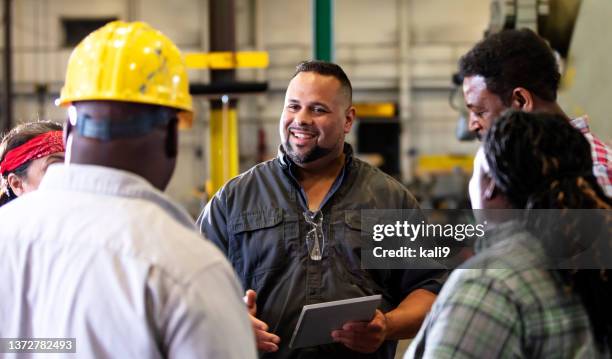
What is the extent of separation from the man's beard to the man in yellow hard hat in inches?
46.2

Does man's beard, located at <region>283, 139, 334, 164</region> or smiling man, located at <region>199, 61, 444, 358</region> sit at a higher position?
man's beard, located at <region>283, 139, 334, 164</region>

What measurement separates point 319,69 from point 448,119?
10764 millimetres

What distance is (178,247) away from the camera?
1.08 meters

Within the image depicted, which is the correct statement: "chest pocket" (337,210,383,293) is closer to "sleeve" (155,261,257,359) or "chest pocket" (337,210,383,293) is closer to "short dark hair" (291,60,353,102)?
"short dark hair" (291,60,353,102)

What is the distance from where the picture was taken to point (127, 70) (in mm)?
1174

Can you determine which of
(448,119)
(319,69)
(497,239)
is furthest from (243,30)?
(497,239)

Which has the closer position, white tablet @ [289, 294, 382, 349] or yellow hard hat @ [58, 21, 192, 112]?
yellow hard hat @ [58, 21, 192, 112]

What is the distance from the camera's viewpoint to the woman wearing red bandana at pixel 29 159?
7.18ft

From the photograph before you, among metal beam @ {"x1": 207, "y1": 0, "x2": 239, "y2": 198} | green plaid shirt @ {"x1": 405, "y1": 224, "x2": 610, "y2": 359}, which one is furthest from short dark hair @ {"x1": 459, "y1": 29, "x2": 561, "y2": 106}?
metal beam @ {"x1": 207, "y1": 0, "x2": 239, "y2": 198}

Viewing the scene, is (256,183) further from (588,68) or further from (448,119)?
(448,119)

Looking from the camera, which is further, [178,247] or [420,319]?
[420,319]

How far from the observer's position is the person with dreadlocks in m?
1.21

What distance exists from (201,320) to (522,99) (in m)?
1.30

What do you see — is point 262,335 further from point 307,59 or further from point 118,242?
point 307,59
